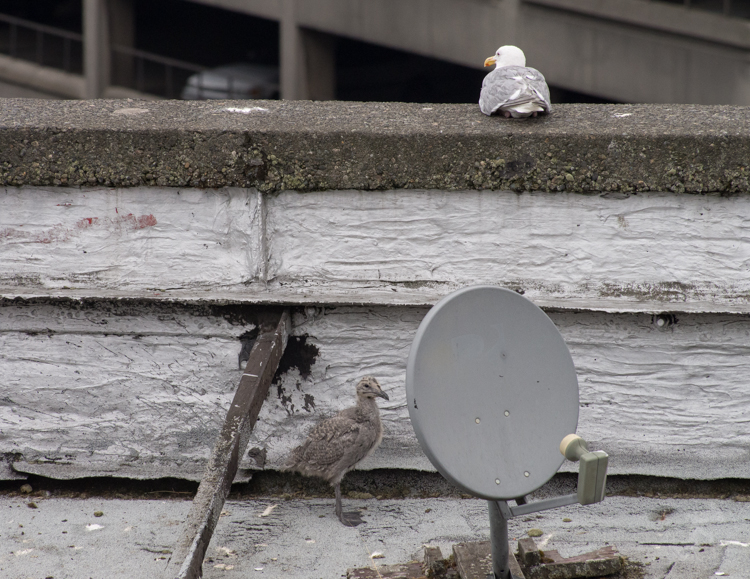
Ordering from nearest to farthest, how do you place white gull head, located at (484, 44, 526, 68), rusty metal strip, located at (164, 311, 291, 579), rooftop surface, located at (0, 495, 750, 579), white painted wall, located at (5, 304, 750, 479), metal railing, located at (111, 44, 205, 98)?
rusty metal strip, located at (164, 311, 291, 579), rooftop surface, located at (0, 495, 750, 579), white painted wall, located at (5, 304, 750, 479), white gull head, located at (484, 44, 526, 68), metal railing, located at (111, 44, 205, 98)

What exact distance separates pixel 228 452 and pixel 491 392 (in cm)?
106

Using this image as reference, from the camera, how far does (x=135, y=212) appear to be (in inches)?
134

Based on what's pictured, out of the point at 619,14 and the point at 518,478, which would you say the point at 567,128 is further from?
the point at 619,14

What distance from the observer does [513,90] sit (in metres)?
3.35

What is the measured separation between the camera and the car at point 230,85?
1758 cm

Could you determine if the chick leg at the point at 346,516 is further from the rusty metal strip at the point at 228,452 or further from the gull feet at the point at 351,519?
the rusty metal strip at the point at 228,452

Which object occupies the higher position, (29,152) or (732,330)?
(29,152)

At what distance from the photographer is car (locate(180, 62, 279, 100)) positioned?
57.7 feet

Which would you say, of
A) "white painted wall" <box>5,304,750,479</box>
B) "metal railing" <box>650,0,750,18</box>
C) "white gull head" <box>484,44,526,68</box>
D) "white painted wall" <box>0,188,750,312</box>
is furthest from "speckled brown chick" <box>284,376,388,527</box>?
"metal railing" <box>650,0,750,18</box>

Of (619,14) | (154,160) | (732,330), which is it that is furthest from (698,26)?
(154,160)

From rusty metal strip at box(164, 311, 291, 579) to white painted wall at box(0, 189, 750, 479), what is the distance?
20 cm

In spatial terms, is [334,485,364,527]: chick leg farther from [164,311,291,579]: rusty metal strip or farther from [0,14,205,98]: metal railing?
[0,14,205,98]: metal railing

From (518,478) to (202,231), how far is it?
1.74m

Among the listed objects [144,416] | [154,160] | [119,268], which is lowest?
[144,416]
